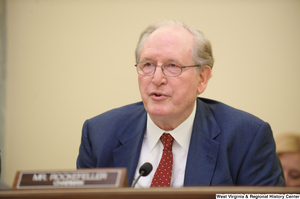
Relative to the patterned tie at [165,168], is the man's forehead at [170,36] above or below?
above

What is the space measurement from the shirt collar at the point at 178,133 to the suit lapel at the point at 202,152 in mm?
46

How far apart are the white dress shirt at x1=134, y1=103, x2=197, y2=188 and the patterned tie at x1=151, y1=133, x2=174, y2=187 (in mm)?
40

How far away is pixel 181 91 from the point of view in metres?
1.78

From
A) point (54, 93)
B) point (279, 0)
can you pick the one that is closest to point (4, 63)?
point (54, 93)

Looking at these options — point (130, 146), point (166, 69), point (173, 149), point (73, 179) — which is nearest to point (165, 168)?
point (173, 149)

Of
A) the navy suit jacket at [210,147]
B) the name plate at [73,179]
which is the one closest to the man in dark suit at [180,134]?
the navy suit jacket at [210,147]

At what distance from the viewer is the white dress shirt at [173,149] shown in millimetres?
1750

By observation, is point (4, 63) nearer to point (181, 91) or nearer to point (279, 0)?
point (181, 91)

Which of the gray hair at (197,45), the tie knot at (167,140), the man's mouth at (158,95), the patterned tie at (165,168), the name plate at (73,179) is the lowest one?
the patterned tie at (165,168)

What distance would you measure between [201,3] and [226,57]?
2.15 ft

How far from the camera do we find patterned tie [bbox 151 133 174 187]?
168cm

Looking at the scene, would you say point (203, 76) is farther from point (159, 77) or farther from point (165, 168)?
point (165, 168)

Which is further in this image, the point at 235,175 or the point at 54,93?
the point at 54,93

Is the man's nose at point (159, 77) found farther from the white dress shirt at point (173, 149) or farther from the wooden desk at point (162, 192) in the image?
the wooden desk at point (162, 192)
